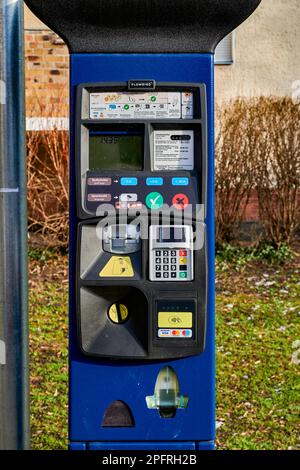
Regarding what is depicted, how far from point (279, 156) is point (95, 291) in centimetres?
474

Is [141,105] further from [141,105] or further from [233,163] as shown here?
[233,163]

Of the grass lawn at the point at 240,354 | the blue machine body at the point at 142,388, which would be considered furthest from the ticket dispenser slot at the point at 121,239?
the grass lawn at the point at 240,354

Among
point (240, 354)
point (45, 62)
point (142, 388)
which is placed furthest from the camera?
point (45, 62)

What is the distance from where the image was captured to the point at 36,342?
5.38m

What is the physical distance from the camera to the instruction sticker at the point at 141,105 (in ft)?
8.56

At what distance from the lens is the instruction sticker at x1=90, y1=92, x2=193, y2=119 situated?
2609 mm

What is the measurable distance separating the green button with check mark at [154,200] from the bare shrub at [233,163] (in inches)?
181

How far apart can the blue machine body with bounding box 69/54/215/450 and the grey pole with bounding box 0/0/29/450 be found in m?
0.27

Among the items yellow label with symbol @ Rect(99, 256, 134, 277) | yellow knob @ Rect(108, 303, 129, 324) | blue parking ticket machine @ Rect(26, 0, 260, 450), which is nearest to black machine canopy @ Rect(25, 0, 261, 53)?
blue parking ticket machine @ Rect(26, 0, 260, 450)

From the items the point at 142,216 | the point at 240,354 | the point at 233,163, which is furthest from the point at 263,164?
the point at 142,216

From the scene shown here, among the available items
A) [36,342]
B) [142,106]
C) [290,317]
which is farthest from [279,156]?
[142,106]

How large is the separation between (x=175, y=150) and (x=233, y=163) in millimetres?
4577

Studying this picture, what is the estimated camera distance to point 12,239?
2.78 meters

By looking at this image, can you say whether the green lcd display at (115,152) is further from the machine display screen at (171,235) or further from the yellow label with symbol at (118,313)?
the yellow label with symbol at (118,313)
